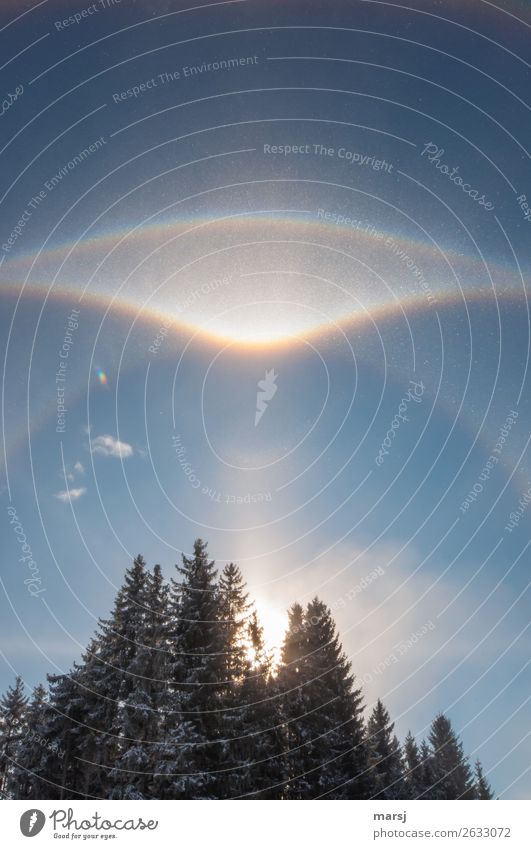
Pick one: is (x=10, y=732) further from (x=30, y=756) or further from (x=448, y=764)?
(x=448, y=764)

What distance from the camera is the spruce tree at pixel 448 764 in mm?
53912

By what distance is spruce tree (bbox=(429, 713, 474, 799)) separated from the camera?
53912mm

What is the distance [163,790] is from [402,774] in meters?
27.0

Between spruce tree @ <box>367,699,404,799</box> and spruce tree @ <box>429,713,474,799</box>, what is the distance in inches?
324

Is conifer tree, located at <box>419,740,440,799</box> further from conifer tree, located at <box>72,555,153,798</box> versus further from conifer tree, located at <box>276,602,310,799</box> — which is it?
conifer tree, located at <box>72,555,153,798</box>

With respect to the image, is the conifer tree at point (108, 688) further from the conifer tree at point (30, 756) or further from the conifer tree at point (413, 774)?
the conifer tree at point (413, 774)
